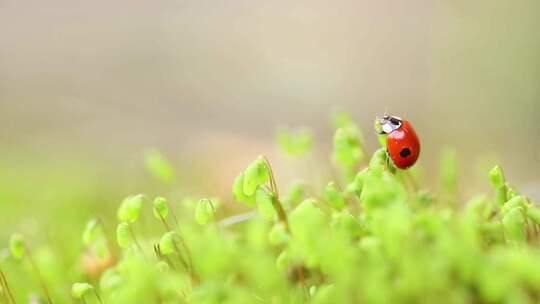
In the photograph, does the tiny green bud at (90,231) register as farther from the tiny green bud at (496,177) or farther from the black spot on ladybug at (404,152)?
the tiny green bud at (496,177)

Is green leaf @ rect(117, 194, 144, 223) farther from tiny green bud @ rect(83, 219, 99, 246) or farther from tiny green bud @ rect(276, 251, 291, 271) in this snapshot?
tiny green bud @ rect(276, 251, 291, 271)

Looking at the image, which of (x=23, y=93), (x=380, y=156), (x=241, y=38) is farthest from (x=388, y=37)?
(x=380, y=156)

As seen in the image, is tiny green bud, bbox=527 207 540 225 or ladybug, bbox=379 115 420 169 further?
ladybug, bbox=379 115 420 169

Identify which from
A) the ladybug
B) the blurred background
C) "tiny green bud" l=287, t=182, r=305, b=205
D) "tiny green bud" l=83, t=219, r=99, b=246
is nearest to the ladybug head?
the ladybug

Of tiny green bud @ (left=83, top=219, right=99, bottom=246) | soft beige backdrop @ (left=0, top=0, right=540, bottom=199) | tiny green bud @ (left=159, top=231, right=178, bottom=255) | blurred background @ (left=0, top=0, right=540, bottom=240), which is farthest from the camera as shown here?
soft beige backdrop @ (left=0, top=0, right=540, bottom=199)

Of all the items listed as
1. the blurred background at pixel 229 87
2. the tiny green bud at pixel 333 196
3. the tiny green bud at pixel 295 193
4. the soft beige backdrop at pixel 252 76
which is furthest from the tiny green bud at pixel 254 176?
the soft beige backdrop at pixel 252 76

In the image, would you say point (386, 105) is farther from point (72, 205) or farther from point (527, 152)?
point (72, 205)
